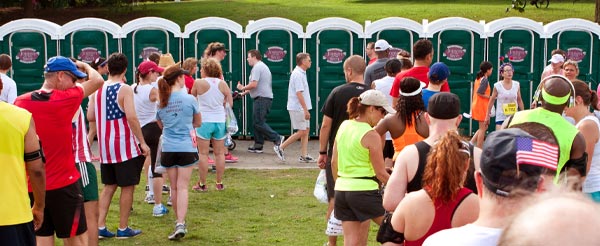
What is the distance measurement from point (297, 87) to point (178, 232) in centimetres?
483

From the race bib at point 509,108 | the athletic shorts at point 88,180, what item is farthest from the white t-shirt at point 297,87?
the athletic shorts at point 88,180

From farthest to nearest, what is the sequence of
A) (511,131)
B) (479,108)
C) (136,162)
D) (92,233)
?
1. (479,108)
2. (136,162)
3. (92,233)
4. (511,131)

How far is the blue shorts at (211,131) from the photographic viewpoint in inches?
445

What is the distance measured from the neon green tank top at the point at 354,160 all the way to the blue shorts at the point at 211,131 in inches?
175

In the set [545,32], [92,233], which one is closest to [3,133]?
[92,233]

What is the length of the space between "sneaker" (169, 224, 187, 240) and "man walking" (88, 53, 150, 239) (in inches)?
20.7

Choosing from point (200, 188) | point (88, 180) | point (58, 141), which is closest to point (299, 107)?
point (200, 188)

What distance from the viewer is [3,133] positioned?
5.73 meters

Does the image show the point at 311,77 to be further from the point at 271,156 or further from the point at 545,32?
the point at 545,32

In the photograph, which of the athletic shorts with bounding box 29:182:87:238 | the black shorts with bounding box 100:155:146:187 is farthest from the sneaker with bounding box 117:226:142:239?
the athletic shorts with bounding box 29:182:87:238

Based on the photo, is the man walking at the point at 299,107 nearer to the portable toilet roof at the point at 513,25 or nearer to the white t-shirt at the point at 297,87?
the white t-shirt at the point at 297,87

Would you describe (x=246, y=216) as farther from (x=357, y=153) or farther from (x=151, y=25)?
(x=151, y=25)

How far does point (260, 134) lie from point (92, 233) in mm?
6889

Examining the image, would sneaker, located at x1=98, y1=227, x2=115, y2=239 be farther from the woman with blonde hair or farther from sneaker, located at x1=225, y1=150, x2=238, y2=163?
the woman with blonde hair
